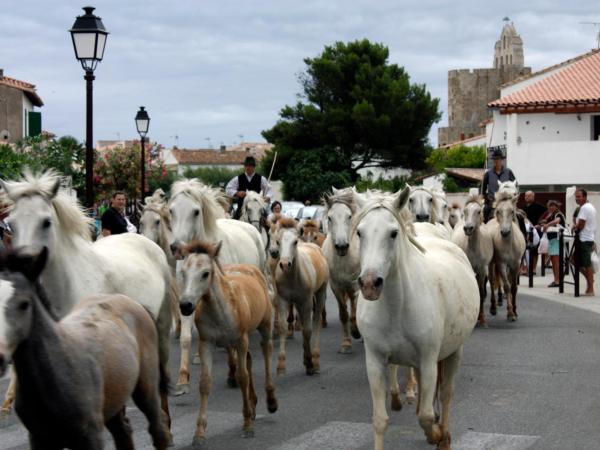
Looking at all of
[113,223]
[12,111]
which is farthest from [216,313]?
[12,111]

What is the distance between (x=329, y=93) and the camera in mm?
65625

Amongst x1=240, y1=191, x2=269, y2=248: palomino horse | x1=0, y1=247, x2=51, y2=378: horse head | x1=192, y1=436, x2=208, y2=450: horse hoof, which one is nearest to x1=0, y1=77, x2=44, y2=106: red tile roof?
x1=240, y1=191, x2=269, y2=248: palomino horse

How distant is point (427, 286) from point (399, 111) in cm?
5663

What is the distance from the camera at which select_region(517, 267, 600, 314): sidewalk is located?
19.0 meters

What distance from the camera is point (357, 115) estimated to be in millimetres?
62438

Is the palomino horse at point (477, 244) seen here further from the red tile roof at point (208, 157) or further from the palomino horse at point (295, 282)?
the red tile roof at point (208, 157)

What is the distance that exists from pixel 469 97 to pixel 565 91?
247 ft

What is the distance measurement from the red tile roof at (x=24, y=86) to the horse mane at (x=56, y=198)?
52.0 meters

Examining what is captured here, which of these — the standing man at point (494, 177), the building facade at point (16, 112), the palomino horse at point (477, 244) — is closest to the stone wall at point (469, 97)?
the building facade at point (16, 112)

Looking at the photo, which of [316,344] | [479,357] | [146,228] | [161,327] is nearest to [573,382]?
[479,357]

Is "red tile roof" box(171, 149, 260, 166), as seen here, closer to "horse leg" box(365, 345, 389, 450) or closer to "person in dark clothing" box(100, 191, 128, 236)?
"person in dark clothing" box(100, 191, 128, 236)

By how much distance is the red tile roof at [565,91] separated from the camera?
4797 centimetres

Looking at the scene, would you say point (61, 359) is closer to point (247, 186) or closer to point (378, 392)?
point (378, 392)

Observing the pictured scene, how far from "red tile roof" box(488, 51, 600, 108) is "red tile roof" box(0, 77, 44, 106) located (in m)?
28.1
